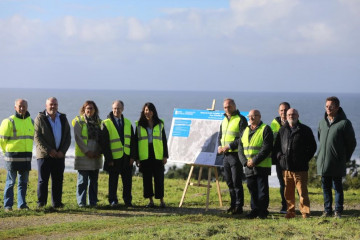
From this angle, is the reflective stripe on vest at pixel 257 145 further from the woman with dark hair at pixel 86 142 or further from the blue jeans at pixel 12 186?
the blue jeans at pixel 12 186

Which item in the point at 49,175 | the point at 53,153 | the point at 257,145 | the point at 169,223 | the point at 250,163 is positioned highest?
the point at 257,145

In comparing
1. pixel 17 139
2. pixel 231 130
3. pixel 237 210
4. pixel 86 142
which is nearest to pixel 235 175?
pixel 237 210

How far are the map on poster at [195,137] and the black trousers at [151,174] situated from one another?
0.66 meters

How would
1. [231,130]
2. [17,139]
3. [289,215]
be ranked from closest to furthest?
[289,215] → [231,130] → [17,139]

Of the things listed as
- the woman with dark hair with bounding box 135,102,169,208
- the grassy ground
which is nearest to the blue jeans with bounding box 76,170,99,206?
the grassy ground

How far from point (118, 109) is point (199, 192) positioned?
4778 mm

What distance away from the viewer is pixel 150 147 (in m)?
13.7

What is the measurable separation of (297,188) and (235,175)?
1.33 m

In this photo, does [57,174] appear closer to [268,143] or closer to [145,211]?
[145,211]

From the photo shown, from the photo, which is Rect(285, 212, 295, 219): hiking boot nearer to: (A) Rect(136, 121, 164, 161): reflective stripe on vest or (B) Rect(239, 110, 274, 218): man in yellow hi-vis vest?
(B) Rect(239, 110, 274, 218): man in yellow hi-vis vest

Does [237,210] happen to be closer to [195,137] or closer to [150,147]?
[195,137]

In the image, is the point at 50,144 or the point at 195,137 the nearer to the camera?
the point at 50,144

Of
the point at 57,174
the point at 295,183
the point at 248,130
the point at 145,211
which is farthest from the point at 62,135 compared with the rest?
the point at 295,183

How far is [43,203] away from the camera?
43.7 ft
